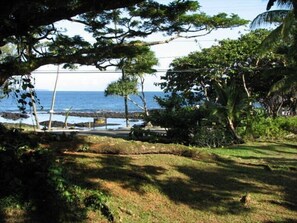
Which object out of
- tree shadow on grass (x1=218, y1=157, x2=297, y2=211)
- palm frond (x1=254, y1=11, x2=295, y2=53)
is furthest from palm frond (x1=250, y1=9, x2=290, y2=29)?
tree shadow on grass (x1=218, y1=157, x2=297, y2=211)

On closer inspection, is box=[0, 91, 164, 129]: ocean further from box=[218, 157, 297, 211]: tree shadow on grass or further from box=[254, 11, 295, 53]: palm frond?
box=[254, 11, 295, 53]: palm frond

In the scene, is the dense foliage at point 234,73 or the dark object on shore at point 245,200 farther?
the dense foliage at point 234,73

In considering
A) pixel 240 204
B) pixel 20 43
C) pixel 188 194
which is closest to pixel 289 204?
pixel 240 204

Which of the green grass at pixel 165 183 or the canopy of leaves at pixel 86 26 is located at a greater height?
the canopy of leaves at pixel 86 26

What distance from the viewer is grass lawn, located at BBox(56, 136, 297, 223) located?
630cm

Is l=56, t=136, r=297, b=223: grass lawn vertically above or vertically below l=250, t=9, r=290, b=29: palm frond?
below

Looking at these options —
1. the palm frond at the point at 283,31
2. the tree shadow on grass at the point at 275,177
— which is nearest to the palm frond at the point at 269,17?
the palm frond at the point at 283,31

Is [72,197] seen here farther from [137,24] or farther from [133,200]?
[137,24]

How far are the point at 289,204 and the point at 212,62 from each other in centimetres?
2342

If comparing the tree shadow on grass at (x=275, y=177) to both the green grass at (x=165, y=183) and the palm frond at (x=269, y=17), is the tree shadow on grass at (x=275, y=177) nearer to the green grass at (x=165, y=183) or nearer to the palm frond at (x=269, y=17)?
the green grass at (x=165, y=183)

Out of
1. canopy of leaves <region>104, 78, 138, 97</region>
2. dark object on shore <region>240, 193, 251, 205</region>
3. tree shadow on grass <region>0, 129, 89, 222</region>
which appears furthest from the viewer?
canopy of leaves <region>104, 78, 138, 97</region>

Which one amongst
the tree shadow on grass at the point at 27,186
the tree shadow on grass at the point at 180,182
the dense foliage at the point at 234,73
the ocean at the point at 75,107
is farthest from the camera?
the dense foliage at the point at 234,73

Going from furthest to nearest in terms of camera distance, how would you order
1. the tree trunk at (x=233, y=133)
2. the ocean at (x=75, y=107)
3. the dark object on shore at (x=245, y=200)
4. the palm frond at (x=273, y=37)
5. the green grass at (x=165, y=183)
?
the tree trunk at (x=233, y=133) < the palm frond at (x=273, y=37) < the ocean at (x=75, y=107) < the dark object on shore at (x=245, y=200) < the green grass at (x=165, y=183)

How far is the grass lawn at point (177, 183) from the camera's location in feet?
20.7
